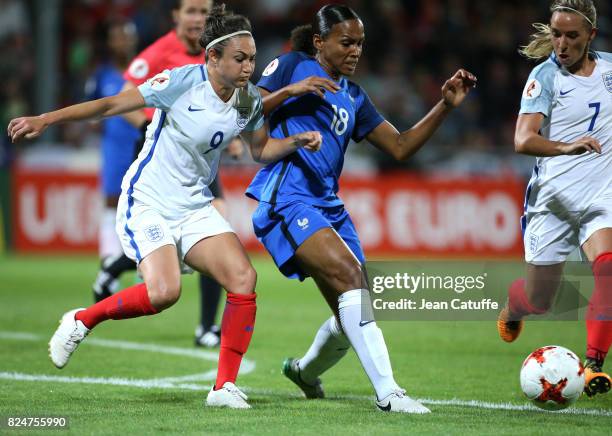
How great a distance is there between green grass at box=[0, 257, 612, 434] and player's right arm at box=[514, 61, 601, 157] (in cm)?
147

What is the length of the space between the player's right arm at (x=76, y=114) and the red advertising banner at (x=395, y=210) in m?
10.0

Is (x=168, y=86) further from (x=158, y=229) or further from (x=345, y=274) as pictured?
(x=345, y=274)

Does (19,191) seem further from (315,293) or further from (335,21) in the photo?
(335,21)

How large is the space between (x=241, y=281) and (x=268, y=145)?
0.80 m

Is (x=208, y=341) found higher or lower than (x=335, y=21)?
lower

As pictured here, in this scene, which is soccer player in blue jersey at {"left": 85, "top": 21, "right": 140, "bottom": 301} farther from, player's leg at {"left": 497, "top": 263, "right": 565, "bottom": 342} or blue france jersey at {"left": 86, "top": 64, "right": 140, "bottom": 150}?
player's leg at {"left": 497, "top": 263, "right": 565, "bottom": 342}

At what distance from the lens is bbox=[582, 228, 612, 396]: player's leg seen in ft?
19.9

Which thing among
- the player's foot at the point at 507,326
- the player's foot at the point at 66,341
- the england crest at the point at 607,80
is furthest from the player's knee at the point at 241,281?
the england crest at the point at 607,80

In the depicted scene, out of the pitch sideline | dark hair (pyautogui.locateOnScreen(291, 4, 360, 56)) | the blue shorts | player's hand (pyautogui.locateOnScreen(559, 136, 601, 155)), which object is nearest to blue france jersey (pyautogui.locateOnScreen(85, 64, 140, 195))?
the pitch sideline

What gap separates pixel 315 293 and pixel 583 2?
23.3ft

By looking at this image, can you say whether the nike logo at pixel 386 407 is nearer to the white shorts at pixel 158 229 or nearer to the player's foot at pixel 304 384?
the player's foot at pixel 304 384

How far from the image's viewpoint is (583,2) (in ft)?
20.2

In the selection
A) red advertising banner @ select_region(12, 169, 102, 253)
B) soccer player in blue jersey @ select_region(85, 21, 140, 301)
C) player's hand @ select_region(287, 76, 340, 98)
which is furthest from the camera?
red advertising banner @ select_region(12, 169, 102, 253)

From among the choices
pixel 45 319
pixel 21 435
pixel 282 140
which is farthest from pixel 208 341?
pixel 21 435
